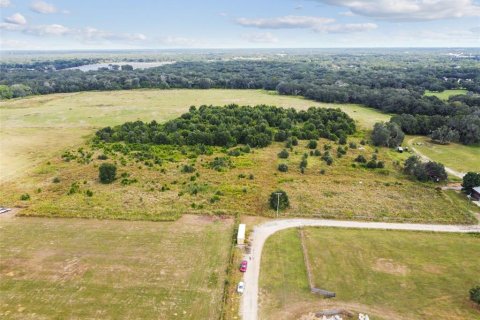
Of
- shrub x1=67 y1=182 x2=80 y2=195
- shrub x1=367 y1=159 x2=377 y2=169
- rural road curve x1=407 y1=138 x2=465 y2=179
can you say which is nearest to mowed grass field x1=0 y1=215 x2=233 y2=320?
shrub x1=67 y1=182 x2=80 y2=195

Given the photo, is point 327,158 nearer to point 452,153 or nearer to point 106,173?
point 452,153

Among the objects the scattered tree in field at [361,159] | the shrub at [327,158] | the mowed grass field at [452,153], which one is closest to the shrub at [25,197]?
the shrub at [327,158]

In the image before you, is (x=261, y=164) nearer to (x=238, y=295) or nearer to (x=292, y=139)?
(x=292, y=139)

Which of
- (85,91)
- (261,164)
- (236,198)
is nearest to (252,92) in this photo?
(85,91)

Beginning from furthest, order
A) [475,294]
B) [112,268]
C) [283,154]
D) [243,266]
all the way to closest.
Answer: [283,154] < [112,268] < [243,266] < [475,294]

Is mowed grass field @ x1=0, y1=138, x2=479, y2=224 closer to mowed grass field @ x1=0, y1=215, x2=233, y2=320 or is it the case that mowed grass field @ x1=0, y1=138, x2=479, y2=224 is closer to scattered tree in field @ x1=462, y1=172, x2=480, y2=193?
scattered tree in field @ x1=462, y1=172, x2=480, y2=193

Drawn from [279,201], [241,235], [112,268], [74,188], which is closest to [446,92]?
[279,201]
